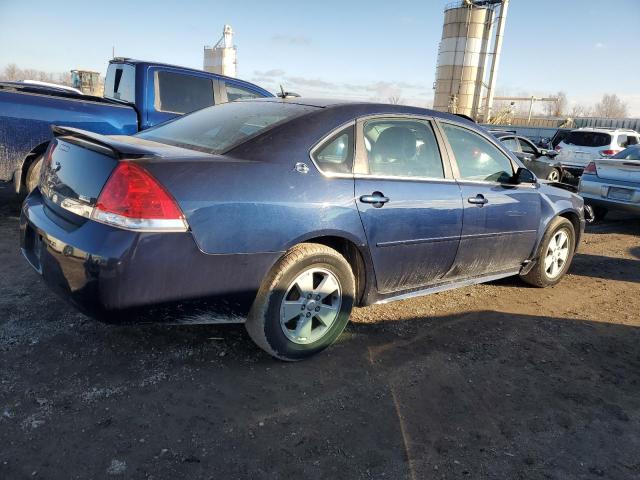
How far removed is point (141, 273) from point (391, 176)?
1749mm

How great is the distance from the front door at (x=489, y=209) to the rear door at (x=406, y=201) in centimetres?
17

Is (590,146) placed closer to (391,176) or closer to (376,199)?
(391,176)

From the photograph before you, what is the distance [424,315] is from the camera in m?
3.95

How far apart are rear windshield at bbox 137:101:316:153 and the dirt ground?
4.23ft

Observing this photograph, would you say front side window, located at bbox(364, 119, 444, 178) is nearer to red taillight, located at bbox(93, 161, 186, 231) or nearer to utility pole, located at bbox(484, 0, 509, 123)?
red taillight, located at bbox(93, 161, 186, 231)

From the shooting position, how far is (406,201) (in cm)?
324

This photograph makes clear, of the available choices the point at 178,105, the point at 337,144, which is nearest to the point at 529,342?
the point at 337,144

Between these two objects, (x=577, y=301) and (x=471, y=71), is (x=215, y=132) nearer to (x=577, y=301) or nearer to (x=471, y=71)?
(x=577, y=301)

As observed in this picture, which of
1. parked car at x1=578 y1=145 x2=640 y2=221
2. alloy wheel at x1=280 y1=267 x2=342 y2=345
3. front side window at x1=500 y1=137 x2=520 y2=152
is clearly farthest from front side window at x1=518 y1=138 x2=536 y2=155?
alloy wheel at x1=280 y1=267 x2=342 y2=345

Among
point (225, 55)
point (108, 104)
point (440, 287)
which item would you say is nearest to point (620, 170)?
point (440, 287)

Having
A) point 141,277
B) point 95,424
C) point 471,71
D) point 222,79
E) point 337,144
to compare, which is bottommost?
point 95,424

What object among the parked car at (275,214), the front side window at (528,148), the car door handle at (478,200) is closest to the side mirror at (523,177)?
the parked car at (275,214)

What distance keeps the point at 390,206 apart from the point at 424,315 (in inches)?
48.5

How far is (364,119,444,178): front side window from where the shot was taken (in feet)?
10.6
